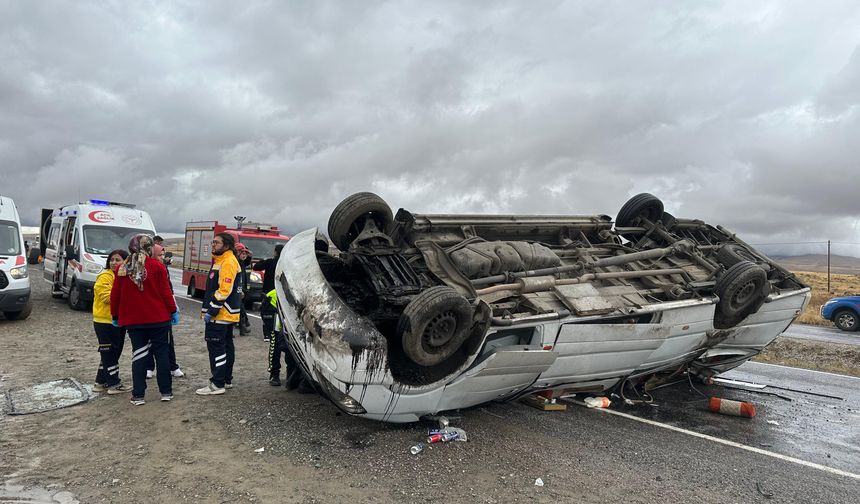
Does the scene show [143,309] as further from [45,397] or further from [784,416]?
[784,416]

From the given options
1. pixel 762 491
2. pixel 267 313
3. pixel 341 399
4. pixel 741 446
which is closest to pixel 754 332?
pixel 741 446

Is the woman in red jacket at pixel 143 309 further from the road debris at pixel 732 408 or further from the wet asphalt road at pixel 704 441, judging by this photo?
the road debris at pixel 732 408

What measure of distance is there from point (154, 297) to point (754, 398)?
6.61 m

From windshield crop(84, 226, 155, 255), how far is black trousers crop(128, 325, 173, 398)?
22.2ft

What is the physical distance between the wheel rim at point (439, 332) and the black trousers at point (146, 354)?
2516 mm

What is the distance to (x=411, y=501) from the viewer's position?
3193 mm

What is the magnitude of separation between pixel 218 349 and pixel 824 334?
49.4 feet

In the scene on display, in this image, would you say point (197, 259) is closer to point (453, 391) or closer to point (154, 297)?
point (154, 297)

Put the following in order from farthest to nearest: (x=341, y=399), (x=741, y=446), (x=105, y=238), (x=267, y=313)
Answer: (x=105, y=238) → (x=267, y=313) → (x=741, y=446) → (x=341, y=399)

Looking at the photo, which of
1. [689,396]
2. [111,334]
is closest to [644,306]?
[689,396]

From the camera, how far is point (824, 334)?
13648 millimetres

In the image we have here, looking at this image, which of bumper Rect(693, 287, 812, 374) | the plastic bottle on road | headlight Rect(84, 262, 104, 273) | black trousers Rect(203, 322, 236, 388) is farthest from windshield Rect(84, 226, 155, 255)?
bumper Rect(693, 287, 812, 374)

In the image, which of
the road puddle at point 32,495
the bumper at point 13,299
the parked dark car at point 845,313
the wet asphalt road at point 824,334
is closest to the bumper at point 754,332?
the road puddle at point 32,495

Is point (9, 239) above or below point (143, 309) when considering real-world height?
above
